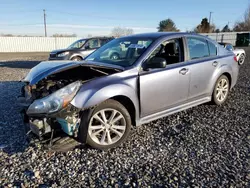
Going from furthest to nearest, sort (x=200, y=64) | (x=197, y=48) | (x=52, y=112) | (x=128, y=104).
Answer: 1. (x=197, y=48)
2. (x=200, y=64)
3. (x=128, y=104)
4. (x=52, y=112)

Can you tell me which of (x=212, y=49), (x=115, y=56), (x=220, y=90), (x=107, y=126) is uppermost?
(x=212, y=49)

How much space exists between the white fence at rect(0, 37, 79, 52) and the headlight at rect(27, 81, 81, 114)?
29.6 meters

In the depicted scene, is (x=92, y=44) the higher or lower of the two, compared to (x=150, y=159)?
higher

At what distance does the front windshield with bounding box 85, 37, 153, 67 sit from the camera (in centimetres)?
371

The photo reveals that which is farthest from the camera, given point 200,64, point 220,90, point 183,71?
point 220,90

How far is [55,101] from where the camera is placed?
9.26 ft

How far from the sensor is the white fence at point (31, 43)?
2870 cm

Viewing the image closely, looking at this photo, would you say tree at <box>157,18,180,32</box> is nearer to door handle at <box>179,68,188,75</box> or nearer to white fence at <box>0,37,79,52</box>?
white fence at <box>0,37,79,52</box>

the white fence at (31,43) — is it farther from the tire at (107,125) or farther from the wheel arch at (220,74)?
the tire at (107,125)

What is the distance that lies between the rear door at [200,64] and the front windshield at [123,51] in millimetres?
948

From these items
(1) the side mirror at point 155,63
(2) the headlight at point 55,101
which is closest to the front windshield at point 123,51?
(1) the side mirror at point 155,63

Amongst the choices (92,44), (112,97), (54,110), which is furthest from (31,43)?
(54,110)

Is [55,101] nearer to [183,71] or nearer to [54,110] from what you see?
[54,110]

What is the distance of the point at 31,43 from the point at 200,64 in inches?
1173
